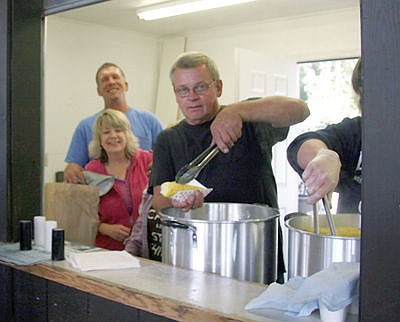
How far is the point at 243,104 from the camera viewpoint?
1.47 m

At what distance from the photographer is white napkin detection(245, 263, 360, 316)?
794 millimetres

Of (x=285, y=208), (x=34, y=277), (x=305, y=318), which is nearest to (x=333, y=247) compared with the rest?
(x=305, y=318)

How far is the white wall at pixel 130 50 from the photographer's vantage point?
154 inches

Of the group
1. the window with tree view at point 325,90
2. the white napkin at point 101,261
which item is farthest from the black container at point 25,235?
the window with tree view at point 325,90

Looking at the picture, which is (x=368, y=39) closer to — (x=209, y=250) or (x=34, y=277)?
(x=209, y=250)

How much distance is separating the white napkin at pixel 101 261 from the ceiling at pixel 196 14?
2.53 m

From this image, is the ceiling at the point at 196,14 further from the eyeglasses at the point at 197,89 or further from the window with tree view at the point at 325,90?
the eyeglasses at the point at 197,89

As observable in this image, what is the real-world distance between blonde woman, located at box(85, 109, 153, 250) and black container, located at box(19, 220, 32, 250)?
2.07 feet

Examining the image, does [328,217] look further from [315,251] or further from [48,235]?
[48,235]

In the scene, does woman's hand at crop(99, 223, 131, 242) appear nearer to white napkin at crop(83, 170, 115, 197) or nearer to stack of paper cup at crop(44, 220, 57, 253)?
white napkin at crop(83, 170, 115, 197)

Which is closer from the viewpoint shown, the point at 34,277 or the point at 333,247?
the point at 333,247

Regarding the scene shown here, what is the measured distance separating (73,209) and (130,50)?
3.29 metres

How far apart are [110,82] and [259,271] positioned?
6.89ft

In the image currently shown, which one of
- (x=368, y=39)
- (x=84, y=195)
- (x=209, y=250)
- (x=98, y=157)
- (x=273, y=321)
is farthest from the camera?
(x=98, y=157)
